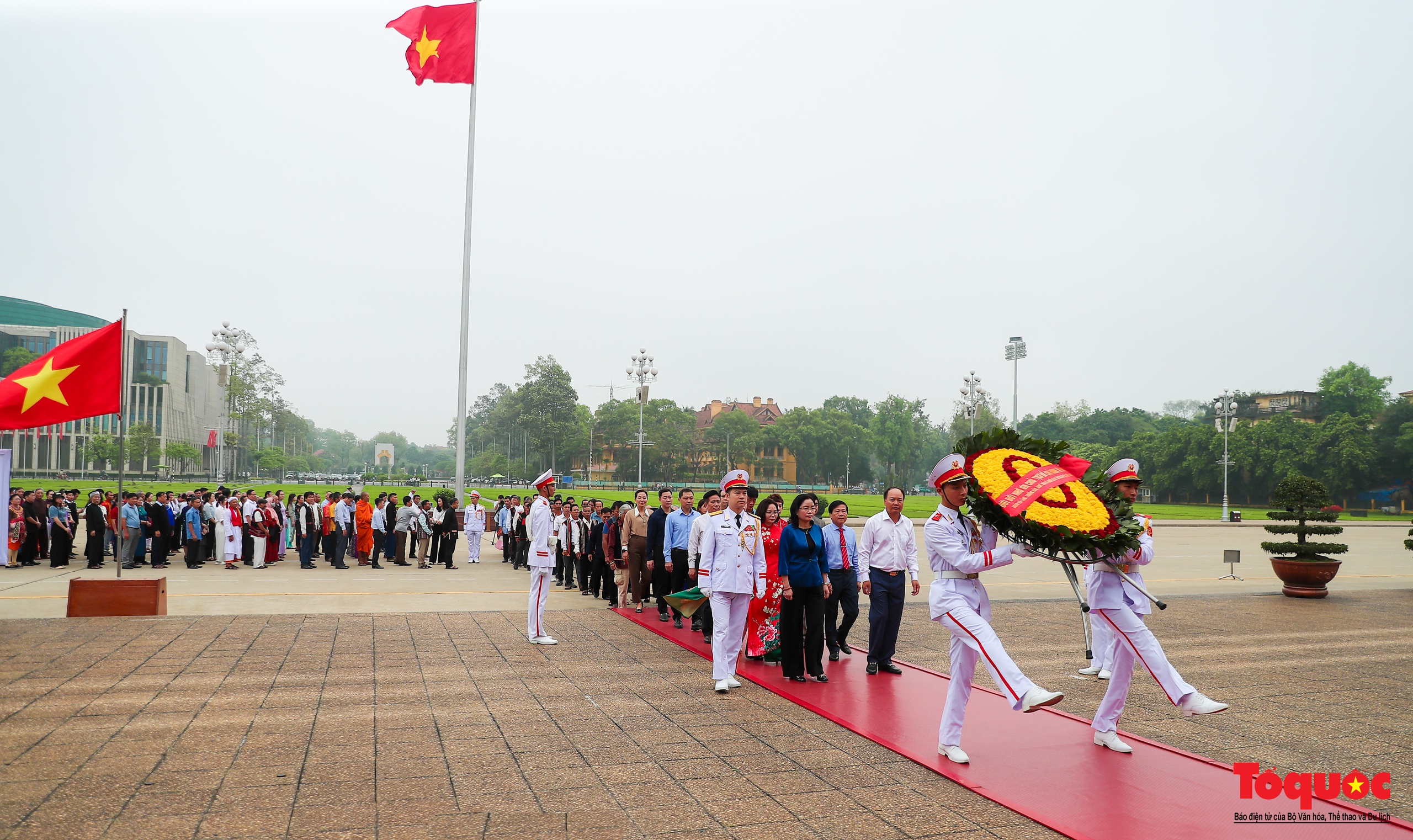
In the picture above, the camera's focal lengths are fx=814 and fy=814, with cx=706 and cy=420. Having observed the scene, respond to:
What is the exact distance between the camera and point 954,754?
17.6 feet

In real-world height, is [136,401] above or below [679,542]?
above

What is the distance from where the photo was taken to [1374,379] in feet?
261

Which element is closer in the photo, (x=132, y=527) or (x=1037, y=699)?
(x=1037, y=699)

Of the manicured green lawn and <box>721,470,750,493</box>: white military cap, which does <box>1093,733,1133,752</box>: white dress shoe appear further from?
the manicured green lawn

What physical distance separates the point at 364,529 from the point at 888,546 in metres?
15.1

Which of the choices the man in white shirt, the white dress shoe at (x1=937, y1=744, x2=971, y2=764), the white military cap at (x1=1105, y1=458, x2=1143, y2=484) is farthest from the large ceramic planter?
the white dress shoe at (x1=937, y1=744, x2=971, y2=764)

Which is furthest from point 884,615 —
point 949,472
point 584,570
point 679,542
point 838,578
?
point 584,570

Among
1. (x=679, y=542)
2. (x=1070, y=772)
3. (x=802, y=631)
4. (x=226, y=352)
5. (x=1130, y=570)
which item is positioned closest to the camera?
(x=1070, y=772)

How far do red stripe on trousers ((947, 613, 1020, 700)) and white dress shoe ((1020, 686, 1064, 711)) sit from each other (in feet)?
0.20

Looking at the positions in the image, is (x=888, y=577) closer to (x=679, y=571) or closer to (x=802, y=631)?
(x=802, y=631)

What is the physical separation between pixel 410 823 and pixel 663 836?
1.35 m

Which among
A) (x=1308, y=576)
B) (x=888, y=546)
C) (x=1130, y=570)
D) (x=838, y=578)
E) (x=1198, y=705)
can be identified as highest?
(x=1130, y=570)

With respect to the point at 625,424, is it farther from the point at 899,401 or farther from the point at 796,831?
the point at 796,831

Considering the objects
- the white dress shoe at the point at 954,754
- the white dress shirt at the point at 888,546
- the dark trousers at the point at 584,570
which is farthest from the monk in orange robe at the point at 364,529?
the white dress shoe at the point at 954,754
